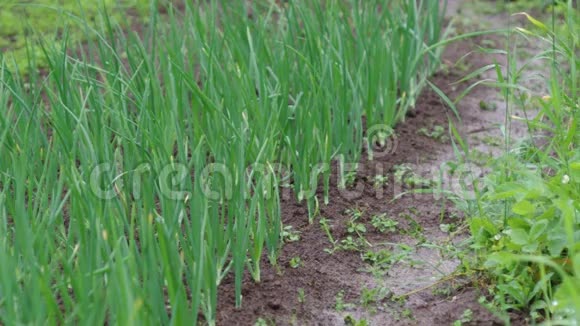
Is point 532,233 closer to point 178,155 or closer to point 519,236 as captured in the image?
point 519,236

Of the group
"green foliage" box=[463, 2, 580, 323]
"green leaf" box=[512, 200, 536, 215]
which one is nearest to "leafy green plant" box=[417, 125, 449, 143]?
"green foliage" box=[463, 2, 580, 323]

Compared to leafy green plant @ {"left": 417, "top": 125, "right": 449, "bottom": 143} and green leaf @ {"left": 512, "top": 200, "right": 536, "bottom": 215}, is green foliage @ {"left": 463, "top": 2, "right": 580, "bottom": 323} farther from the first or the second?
leafy green plant @ {"left": 417, "top": 125, "right": 449, "bottom": 143}

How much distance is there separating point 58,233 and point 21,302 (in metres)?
0.74

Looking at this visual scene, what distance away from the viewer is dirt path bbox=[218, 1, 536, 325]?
2717mm

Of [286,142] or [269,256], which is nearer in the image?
[269,256]

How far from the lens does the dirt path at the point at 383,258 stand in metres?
2.72

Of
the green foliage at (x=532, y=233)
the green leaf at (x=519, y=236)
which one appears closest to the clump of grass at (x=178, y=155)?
the green foliage at (x=532, y=233)

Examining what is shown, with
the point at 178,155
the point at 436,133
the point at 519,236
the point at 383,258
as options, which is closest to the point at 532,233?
the point at 519,236

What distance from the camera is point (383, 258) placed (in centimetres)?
307

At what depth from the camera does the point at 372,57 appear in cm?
367

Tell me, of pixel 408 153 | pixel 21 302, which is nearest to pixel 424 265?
pixel 408 153

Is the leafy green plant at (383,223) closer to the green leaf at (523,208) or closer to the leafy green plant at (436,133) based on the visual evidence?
the green leaf at (523,208)

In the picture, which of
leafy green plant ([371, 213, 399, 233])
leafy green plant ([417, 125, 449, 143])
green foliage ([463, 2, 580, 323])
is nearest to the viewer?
green foliage ([463, 2, 580, 323])

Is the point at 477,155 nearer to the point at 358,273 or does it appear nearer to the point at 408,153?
the point at 408,153
